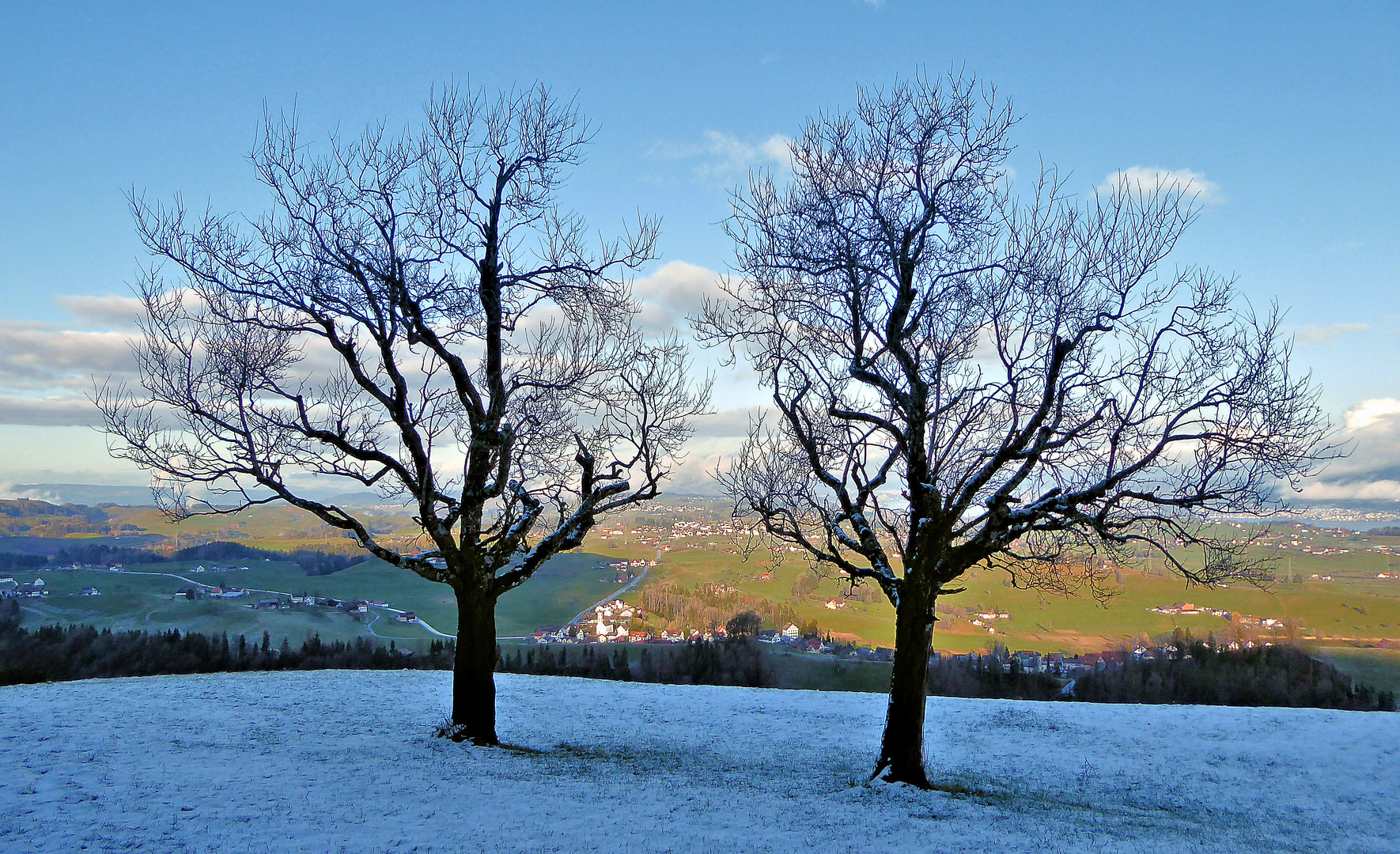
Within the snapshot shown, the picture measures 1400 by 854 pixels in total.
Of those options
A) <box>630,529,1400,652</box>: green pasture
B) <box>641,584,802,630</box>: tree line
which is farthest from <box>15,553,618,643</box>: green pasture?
<box>630,529,1400,652</box>: green pasture

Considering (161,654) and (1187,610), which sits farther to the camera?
(1187,610)

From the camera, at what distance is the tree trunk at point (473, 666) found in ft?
37.4

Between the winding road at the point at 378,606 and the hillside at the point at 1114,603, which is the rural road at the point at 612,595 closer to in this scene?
the winding road at the point at 378,606

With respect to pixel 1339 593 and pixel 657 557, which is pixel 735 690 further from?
pixel 1339 593

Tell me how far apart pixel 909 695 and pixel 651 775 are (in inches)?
159

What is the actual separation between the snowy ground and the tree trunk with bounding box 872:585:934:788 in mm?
581

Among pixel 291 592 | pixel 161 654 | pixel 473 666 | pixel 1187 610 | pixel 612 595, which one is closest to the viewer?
pixel 473 666

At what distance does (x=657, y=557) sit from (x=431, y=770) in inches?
1658

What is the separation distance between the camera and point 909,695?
10.0m

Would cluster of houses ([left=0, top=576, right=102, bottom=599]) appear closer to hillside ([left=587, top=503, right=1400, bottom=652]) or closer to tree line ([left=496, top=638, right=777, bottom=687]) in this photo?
tree line ([left=496, top=638, right=777, bottom=687])

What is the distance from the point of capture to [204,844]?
575 cm

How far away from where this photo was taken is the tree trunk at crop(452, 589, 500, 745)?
1141cm

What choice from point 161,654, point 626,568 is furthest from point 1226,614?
point 161,654

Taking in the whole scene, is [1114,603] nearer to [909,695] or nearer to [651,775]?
[909,695]
